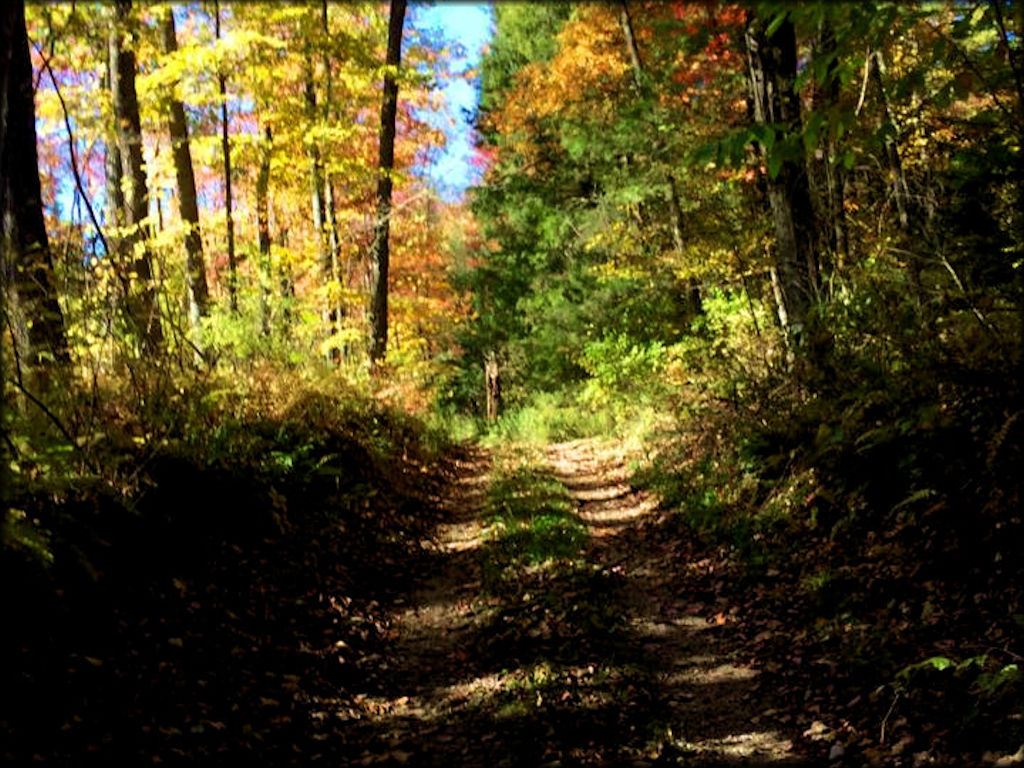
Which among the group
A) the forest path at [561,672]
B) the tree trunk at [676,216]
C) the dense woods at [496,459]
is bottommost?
the forest path at [561,672]

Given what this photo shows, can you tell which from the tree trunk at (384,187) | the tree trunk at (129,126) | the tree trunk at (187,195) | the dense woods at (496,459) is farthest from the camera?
the tree trunk at (384,187)

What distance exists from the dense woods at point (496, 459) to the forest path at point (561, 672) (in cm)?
4

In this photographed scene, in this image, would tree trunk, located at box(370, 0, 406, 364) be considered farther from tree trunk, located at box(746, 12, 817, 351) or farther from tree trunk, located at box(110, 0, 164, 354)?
tree trunk, located at box(746, 12, 817, 351)

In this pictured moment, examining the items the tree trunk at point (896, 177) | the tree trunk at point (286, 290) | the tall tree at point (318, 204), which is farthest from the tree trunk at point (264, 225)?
the tree trunk at point (896, 177)

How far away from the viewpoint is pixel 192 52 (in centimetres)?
1116

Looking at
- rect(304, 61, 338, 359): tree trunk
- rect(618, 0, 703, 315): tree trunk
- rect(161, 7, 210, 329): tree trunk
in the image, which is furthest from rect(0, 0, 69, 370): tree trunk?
rect(618, 0, 703, 315): tree trunk

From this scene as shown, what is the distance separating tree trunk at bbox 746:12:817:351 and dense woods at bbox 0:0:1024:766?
0.05 meters

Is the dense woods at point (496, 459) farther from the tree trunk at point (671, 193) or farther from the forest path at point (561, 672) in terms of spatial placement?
the tree trunk at point (671, 193)

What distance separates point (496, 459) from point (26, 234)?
10.8 metres

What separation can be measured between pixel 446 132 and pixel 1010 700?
2280 centimetres

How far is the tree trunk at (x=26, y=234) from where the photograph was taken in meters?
6.46

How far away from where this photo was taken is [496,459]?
1675 cm

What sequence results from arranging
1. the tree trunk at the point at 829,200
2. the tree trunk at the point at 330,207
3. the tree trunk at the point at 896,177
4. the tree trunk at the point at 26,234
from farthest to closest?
the tree trunk at the point at 330,207, the tree trunk at the point at 829,200, the tree trunk at the point at 26,234, the tree trunk at the point at 896,177

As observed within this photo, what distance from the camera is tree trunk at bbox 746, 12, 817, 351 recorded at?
912cm
